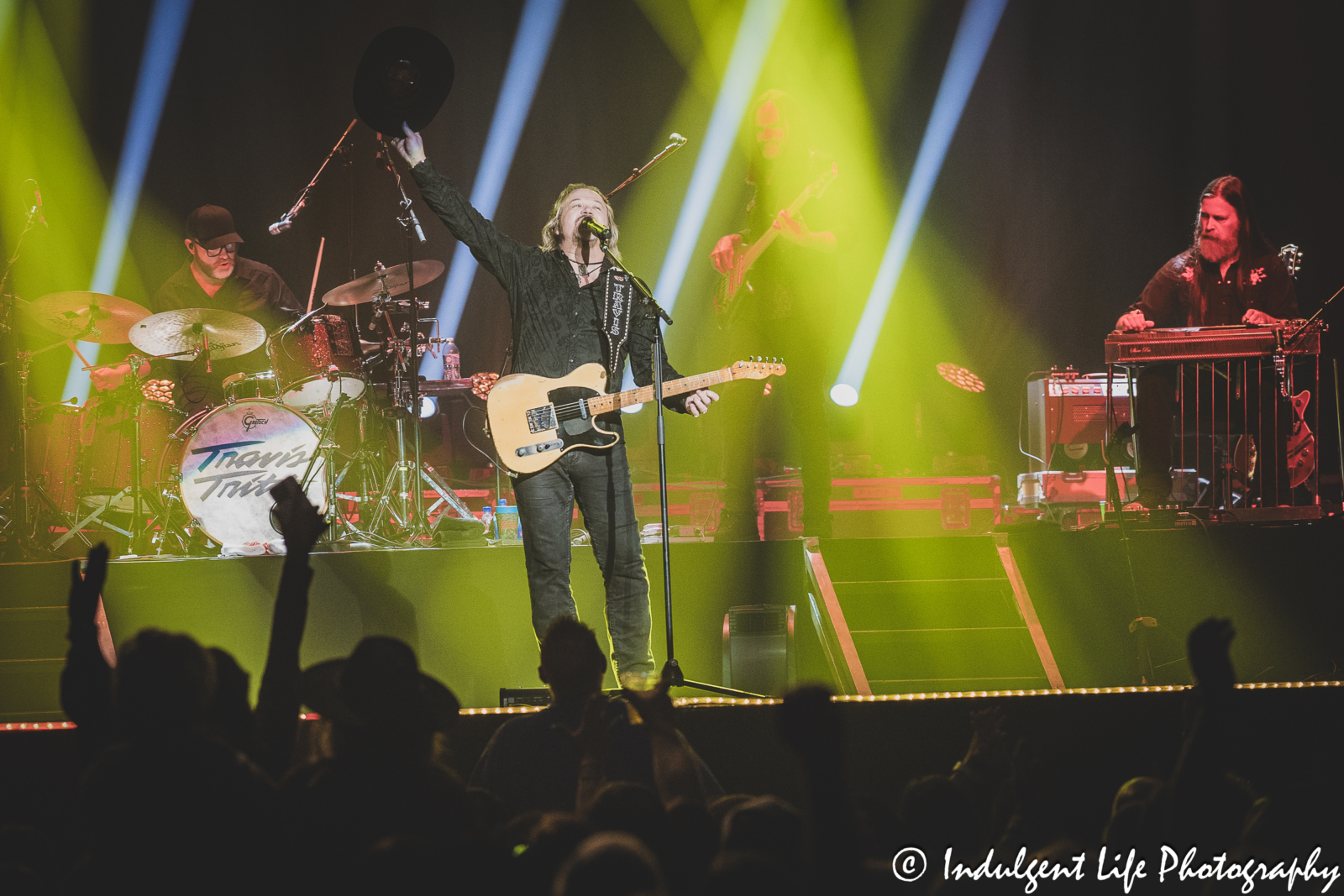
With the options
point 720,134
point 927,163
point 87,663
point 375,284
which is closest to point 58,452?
point 375,284

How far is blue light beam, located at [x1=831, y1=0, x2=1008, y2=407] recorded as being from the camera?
28.1 feet

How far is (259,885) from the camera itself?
1.39 m

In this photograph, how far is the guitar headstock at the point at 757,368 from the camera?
13.4 feet

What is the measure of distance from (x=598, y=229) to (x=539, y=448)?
872 millimetres

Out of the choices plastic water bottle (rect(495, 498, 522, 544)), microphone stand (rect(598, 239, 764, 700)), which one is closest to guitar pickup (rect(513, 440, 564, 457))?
microphone stand (rect(598, 239, 764, 700))

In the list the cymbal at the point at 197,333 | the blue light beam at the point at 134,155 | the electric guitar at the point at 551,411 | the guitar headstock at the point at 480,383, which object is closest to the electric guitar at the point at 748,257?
the electric guitar at the point at 551,411

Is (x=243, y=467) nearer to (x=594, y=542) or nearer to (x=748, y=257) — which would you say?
(x=594, y=542)

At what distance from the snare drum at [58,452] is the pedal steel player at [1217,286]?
22.4ft

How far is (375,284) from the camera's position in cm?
649

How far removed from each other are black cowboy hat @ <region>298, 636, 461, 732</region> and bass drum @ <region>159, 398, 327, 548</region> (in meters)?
4.16

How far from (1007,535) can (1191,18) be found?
6063 millimetres

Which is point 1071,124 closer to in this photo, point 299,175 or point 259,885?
point 299,175

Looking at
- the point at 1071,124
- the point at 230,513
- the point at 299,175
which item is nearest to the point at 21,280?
the point at 299,175

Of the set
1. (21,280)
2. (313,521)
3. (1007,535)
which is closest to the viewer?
(313,521)
